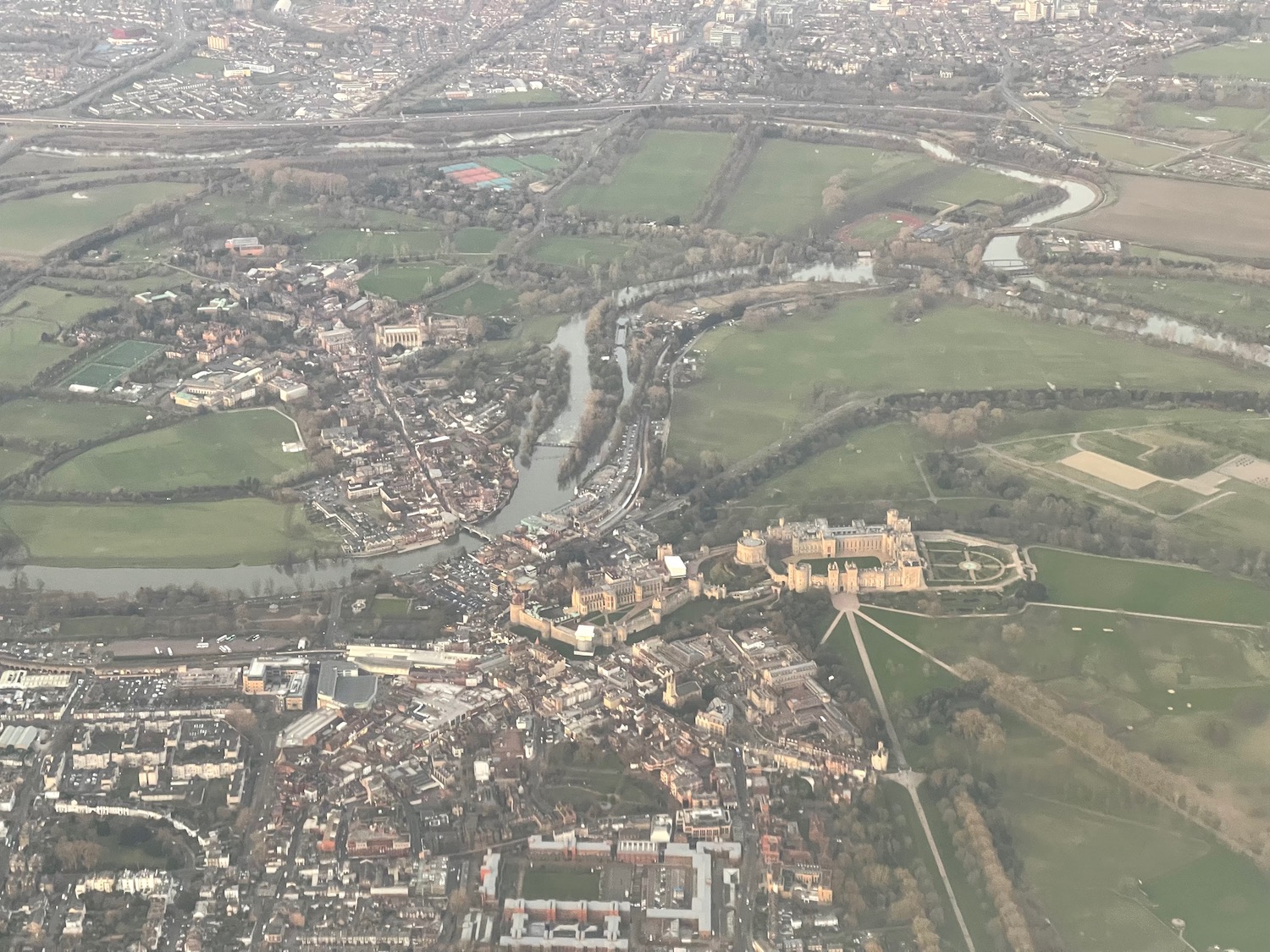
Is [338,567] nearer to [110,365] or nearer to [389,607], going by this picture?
[389,607]

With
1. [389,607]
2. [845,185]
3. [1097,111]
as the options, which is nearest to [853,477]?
[389,607]

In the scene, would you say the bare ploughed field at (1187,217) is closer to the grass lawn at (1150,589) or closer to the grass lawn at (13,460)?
the grass lawn at (1150,589)

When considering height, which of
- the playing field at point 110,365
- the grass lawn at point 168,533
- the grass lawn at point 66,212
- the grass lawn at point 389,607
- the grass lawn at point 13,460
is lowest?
the grass lawn at point 66,212

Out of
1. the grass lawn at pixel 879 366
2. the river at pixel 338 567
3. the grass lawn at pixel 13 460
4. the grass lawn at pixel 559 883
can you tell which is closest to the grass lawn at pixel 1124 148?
the grass lawn at pixel 879 366

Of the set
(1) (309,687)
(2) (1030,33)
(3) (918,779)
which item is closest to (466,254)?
(1) (309,687)

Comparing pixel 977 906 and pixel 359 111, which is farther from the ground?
pixel 977 906

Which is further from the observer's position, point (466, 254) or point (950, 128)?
point (950, 128)

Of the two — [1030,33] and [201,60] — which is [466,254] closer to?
[201,60]
